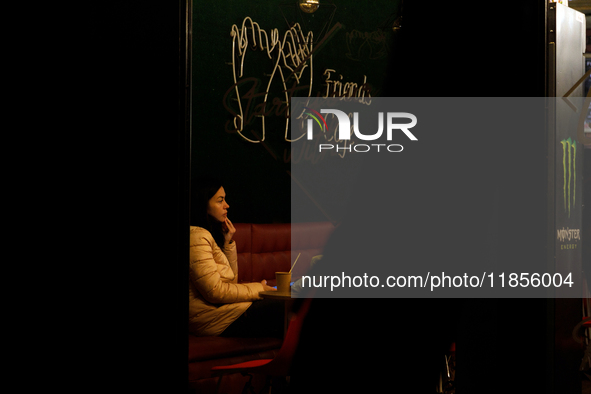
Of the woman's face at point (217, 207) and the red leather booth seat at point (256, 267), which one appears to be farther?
the woman's face at point (217, 207)

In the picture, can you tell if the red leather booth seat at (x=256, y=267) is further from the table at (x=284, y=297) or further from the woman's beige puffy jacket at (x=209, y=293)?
the table at (x=284, y=297)

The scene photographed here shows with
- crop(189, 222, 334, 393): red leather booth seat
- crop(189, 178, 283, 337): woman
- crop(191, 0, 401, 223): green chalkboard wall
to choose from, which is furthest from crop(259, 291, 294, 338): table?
crop(191, 0, 401, 223): green chalkboard wall

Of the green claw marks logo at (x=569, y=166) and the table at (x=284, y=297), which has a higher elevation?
the green claw marks logo at (x=569, y=166)

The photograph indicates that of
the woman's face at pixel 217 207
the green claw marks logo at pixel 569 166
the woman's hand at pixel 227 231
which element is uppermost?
the green claw marks logo at pixel 569 166

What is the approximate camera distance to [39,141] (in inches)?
58.7

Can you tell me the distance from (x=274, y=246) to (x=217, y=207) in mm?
1065

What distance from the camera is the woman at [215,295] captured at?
142 inches

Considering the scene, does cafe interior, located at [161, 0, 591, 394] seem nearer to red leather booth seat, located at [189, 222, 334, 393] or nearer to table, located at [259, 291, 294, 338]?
table, located at [259, 291, 294, 338]

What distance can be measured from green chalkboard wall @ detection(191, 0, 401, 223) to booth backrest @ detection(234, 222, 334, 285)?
154mm

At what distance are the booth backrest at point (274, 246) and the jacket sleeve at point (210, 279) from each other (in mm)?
965

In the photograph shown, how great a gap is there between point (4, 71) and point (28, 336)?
0.69m

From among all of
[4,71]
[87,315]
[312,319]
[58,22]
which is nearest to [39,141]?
[4,71]

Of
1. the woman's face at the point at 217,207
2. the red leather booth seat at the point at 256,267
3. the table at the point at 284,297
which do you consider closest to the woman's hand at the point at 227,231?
the woman's face at the point at 217,207

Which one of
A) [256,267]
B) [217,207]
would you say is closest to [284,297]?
[217,207]
